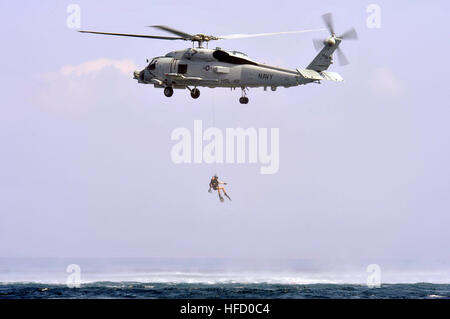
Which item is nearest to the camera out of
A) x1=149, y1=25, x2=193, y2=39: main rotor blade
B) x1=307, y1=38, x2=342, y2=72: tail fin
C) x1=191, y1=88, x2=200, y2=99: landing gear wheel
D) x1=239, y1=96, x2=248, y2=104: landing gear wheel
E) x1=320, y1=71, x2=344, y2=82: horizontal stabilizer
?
x1=149, y1=25, x2=193, y2=39: main rotor blade

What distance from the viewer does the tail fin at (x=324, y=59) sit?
157 feet

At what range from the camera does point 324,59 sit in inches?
1885

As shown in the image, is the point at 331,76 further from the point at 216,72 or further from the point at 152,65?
the point at 152,65

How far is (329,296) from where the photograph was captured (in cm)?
7706

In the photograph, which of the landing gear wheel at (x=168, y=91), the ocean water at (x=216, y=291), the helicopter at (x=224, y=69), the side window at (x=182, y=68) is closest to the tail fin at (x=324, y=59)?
the helicopter at (x=224, y=69)

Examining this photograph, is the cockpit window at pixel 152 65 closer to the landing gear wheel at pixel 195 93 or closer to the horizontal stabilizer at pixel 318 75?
the landing gear wheel at pixel 195 93

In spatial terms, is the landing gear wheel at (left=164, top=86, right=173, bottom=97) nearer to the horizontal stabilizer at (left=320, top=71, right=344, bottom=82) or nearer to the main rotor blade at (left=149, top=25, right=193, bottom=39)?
the main rotor blade at (left=149, top=25, right=193, bottom=39)

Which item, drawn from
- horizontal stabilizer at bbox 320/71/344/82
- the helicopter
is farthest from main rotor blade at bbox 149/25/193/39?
horizontal stabilizer at bbox 320/71/344/82

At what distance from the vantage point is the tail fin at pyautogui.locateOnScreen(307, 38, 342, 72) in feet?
157

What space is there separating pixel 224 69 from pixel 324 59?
21.9ft

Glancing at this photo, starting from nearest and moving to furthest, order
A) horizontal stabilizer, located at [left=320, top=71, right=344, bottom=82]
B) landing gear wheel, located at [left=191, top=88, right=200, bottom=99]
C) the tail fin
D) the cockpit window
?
horizontal stabilizer, located at [left=320, top=71, right=344, bottom=82]
the tail fin
landing gear wheel, located at [left=191, top=88, right=200, bottom=99]
the cockpit window

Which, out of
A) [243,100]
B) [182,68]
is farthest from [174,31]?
[243,100]
